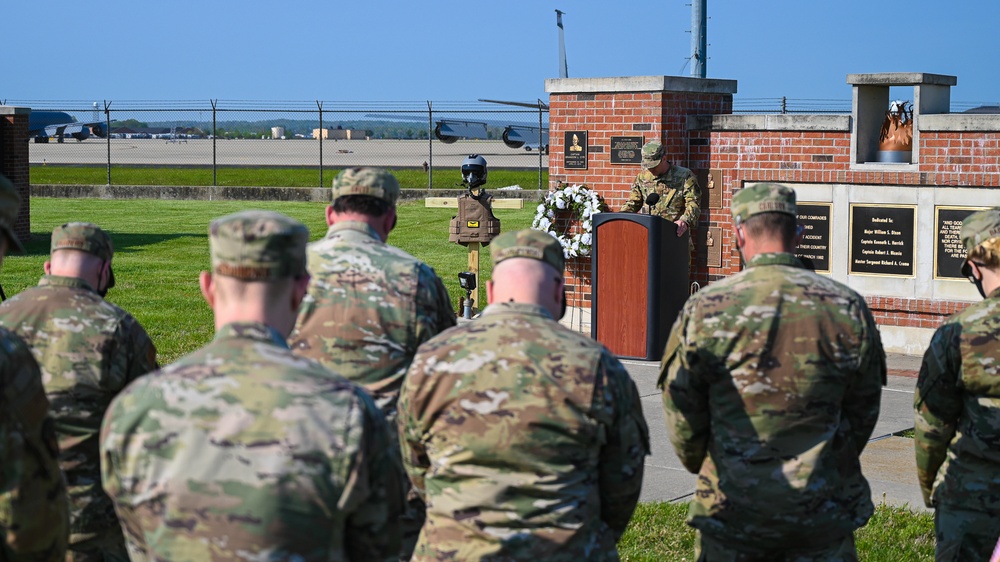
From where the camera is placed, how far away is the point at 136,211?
2903 centimetres

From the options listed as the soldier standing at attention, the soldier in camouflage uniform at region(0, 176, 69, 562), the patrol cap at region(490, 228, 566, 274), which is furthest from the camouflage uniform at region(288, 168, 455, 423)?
the soldier standing at attention

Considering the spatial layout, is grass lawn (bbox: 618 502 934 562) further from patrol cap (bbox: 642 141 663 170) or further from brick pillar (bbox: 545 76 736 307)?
brick pillar (bbox: 545 76 736 307)

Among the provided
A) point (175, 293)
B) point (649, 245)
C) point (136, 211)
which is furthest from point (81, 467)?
point (136, 211)

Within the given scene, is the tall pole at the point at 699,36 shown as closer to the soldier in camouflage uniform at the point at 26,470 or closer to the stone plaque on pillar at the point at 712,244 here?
the stone plaque on pillar at the point at 712,244

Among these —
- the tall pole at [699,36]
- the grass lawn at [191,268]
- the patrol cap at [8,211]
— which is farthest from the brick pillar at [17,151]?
the patrol cap at [8,211]

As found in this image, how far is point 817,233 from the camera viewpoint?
12219mm

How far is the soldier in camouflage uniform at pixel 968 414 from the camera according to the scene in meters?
4.50

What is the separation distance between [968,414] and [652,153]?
7.32m

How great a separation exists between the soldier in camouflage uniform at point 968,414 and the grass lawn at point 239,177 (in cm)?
3091

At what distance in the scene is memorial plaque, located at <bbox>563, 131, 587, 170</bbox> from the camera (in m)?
13.2

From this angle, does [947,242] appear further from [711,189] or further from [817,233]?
[711,189]

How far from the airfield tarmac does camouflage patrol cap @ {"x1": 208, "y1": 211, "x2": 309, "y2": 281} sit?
46.1 metres

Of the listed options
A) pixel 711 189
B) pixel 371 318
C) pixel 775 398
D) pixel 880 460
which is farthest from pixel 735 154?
pixel 775 398

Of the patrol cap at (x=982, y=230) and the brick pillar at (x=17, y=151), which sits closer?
the patrol cap at (x=982, y=230)
